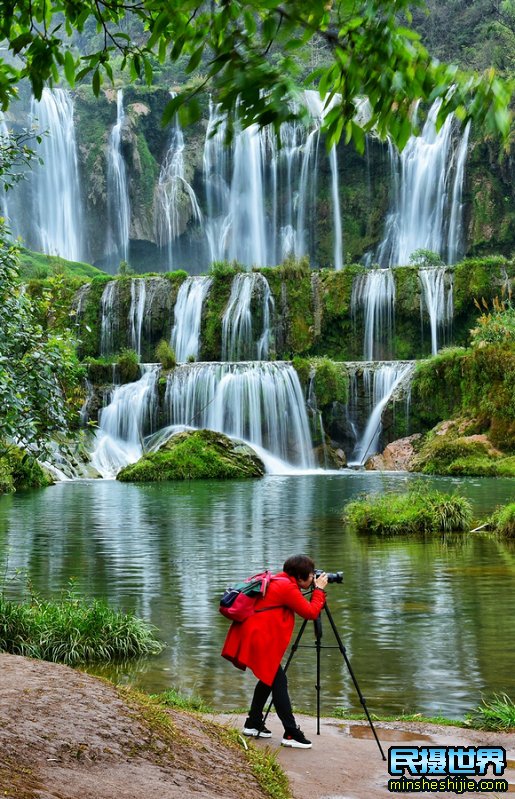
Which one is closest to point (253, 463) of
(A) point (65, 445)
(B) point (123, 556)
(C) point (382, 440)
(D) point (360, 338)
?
(C) point (382, 440)

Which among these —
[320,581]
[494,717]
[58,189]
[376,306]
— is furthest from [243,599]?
[58,189]

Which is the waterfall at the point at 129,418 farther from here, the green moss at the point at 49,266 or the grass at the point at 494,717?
the grass at the point at 494,717

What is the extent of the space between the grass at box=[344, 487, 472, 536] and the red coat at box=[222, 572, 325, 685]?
1214 cm

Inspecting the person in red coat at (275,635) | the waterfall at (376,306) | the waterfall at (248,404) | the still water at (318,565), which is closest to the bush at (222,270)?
the waterfall at (376,306)

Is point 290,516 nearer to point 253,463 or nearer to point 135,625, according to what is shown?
point 135,625

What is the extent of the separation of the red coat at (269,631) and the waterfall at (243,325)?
39352 mm

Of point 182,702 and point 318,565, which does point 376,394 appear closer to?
point 318,565

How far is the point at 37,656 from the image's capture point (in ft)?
28.7

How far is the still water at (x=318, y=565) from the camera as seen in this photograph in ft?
27.6

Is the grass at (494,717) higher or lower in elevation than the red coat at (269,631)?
lower

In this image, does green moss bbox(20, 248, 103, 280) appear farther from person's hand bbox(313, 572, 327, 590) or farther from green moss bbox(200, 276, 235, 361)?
person's hand bbox(313, 572, 327, 590)

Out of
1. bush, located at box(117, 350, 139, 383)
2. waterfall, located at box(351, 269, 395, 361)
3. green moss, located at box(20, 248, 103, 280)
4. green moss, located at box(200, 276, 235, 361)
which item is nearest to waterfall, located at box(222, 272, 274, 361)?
green moss, located at box(200, 276, 235, 361)

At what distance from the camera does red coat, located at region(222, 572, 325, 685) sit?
6.10 m

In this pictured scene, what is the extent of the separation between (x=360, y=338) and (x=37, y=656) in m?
37.8
